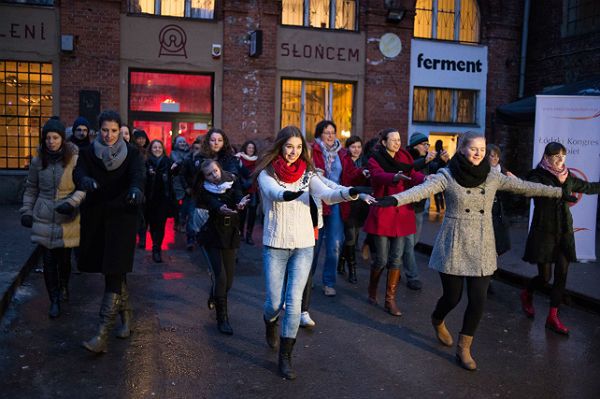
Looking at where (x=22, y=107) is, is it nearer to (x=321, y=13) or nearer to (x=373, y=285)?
(x=321, y=13)

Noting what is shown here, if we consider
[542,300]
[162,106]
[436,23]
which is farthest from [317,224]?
[436,23]

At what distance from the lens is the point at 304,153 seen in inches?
195

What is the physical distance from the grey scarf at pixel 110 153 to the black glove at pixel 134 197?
316mm

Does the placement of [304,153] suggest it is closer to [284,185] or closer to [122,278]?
[284,185]

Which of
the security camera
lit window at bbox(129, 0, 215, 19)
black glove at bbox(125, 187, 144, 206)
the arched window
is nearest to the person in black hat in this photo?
black glove at bbox(125, 187, 144, 206)

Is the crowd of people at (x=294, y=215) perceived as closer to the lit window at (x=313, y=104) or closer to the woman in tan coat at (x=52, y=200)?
the woman in tan coat at (x=52, y=200)

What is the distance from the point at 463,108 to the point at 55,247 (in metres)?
14.6

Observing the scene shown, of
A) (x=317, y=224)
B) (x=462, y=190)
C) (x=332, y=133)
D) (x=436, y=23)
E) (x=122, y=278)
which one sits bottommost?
(x=122, y=278)

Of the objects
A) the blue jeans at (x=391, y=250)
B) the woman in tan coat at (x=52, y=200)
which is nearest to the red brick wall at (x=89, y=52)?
the woman in tan coat at (x=52, y=200)

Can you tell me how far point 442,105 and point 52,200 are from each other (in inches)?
550

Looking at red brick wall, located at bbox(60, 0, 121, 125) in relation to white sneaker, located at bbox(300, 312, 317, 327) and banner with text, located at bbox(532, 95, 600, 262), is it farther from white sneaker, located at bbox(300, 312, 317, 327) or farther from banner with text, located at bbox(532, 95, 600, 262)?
white sneaker, located at bbox(300, 312, 317, 327)

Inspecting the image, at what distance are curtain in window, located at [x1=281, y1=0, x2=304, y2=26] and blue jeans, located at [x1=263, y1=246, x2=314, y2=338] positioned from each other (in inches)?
504

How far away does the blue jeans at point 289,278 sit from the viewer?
4781 mm

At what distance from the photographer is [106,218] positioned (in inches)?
206
